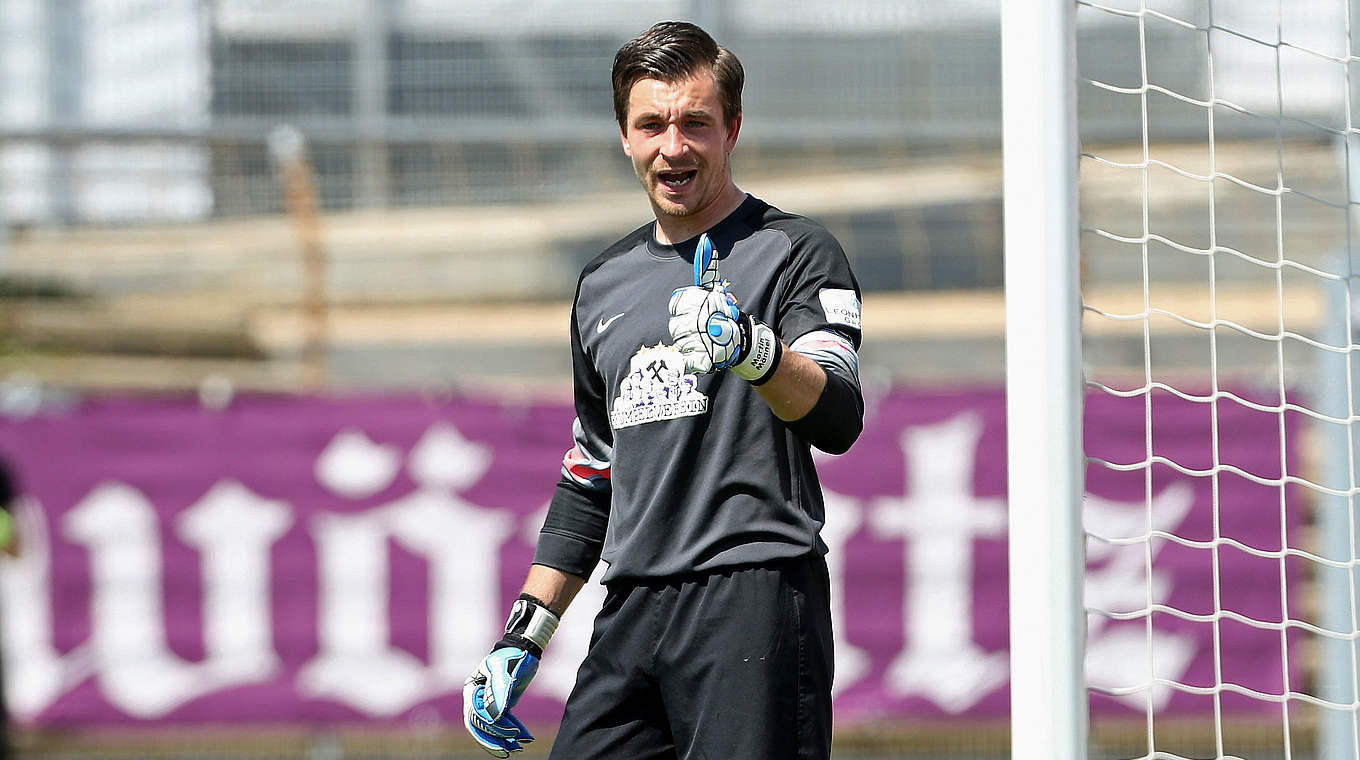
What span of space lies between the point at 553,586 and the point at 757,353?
824mm

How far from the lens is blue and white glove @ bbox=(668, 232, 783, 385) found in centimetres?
219

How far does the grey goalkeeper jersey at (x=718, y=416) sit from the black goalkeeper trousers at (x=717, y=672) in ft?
0.16

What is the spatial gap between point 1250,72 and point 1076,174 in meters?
4.82

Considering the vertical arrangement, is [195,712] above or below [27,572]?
below

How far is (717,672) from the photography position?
8.08 ft

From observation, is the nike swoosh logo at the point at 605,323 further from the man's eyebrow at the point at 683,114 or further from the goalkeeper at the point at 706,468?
the man's eyebrow at the point at 683,114

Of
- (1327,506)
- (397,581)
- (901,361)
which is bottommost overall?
(397,581)

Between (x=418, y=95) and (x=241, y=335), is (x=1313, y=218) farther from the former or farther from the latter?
(x=241, y=335)

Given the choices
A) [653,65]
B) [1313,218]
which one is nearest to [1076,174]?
[653,65]

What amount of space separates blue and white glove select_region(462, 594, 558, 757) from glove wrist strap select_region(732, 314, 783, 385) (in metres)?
0.79

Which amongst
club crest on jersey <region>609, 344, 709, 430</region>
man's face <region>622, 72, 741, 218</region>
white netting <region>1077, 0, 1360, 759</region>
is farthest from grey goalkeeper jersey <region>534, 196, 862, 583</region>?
white netting <region>1077, 0, 1360, 759</region>

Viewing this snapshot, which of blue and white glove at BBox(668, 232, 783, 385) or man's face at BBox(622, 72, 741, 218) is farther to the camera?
man's face at BBox(622, 72, 741, 218)

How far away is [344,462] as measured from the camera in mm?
6730

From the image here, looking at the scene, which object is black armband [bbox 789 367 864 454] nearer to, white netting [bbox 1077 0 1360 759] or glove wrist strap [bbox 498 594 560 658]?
glove wrist strap [bbox 498 594 560 658]
